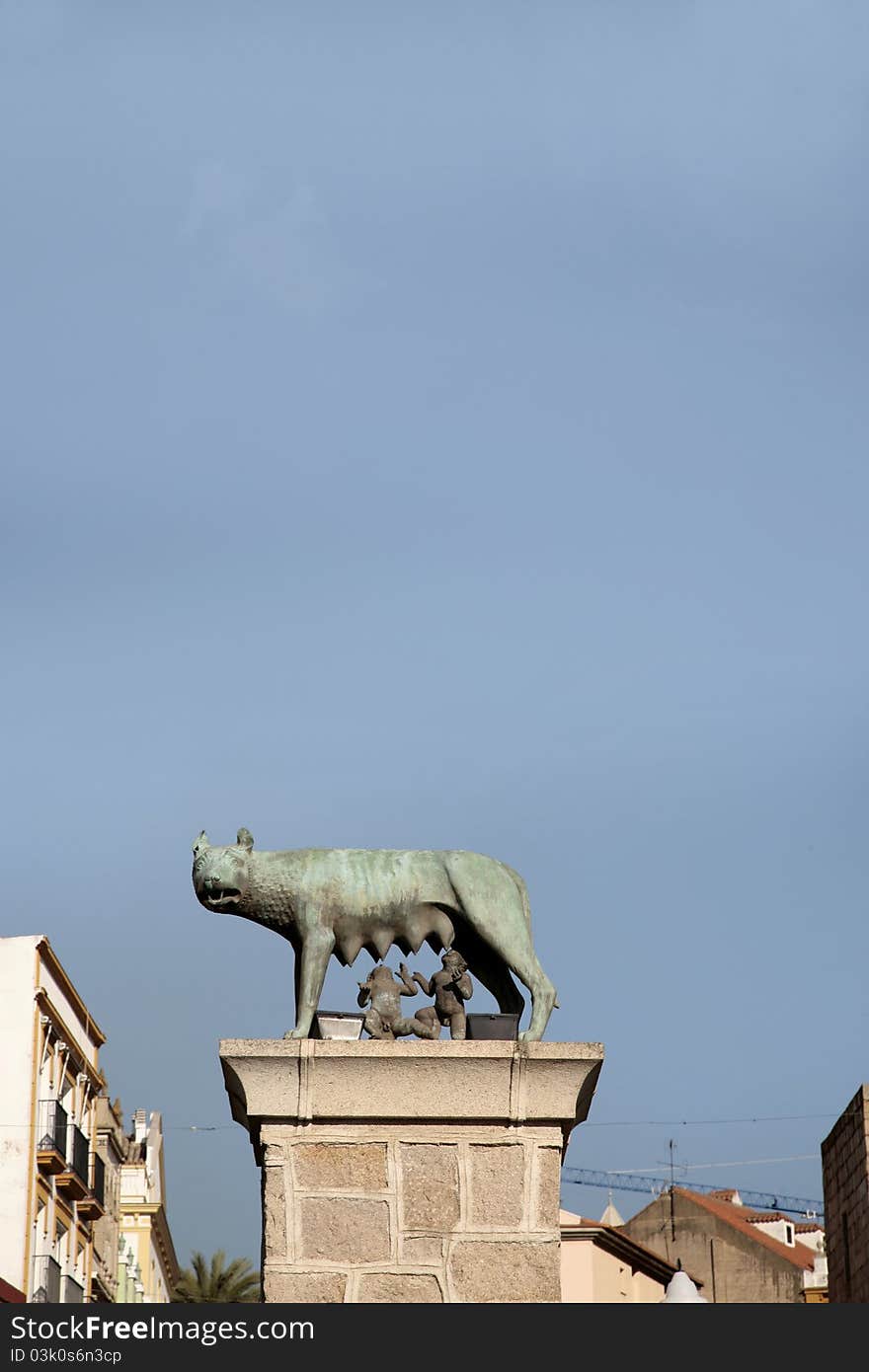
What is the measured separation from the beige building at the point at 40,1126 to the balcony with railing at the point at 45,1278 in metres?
0.02

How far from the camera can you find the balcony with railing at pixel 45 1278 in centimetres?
3550

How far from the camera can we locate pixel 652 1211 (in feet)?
207

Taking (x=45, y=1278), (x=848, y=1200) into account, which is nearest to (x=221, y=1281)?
(x=45, y=1278)

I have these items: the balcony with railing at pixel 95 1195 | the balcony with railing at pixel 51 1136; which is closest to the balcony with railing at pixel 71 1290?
the balcony with railing at pixel 95 1195

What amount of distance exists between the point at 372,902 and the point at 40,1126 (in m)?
28.6

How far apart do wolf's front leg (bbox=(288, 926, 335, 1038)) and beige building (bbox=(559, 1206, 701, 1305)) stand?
1558 inches

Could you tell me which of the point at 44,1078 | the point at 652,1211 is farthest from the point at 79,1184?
the point at 652,1211

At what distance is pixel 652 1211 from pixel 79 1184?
1133 inches

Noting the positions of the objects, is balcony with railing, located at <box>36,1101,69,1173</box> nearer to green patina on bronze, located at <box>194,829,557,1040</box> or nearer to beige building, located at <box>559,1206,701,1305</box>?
beige building, located at <box>559,1206,701,1305</box>

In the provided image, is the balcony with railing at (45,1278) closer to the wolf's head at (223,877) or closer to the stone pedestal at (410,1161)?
the wolf's head at (223,877)

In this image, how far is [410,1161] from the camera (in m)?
9.17

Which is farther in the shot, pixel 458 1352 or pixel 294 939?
pixel 294 939

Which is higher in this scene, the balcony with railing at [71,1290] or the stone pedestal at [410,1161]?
the balcony with railing at [71,1290]

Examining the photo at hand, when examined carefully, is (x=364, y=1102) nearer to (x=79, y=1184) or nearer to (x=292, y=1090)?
(x=292, y=1090)
